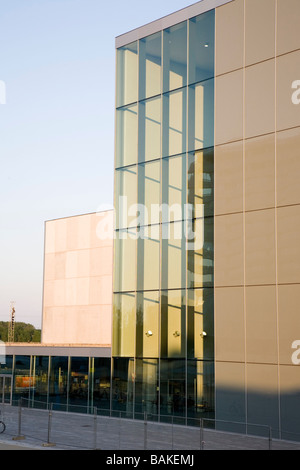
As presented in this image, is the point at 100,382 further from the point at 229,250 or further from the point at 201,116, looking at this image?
the point at 201,116

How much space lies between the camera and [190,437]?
24266mm

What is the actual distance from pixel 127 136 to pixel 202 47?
6.17 m

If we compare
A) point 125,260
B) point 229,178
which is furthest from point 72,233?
point 229,178

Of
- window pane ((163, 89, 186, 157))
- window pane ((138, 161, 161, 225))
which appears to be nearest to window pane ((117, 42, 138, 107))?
window pane ((163, 89, 186, 157))

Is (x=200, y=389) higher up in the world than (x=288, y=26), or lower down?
lower down

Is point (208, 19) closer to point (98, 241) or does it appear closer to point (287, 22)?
point (287, 22)

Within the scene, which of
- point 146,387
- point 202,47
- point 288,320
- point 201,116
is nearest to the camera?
point 288,320

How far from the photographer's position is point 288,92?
85.6 feet

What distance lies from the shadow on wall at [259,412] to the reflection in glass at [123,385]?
18.5 feet

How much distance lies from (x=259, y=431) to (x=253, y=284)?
6.20 m

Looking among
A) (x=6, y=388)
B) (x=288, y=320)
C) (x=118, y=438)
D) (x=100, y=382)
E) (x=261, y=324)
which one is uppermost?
(x=288, y=320)

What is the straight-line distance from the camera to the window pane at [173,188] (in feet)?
98.3
